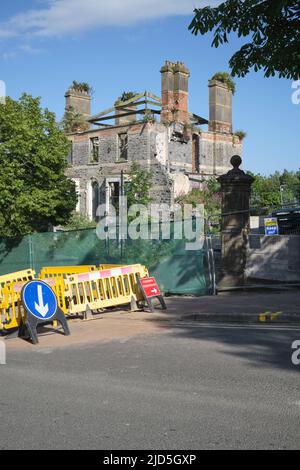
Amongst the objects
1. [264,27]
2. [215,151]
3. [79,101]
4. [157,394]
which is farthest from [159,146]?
[157,394]

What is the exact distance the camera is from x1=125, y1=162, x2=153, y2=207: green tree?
3153 cm

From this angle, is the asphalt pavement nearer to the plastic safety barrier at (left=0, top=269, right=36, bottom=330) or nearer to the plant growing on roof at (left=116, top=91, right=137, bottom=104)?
the plastic safety barrier at (left=0, top=269, right=36, bottom=330)

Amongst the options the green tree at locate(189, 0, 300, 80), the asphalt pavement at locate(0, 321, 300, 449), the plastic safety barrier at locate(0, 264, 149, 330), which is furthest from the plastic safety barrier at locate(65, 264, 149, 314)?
the green tree at locate(189, 0, 300, 80)

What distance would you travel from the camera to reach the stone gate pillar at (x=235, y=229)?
14.1m

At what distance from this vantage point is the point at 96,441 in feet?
14.8

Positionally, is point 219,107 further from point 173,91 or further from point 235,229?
point 235,229

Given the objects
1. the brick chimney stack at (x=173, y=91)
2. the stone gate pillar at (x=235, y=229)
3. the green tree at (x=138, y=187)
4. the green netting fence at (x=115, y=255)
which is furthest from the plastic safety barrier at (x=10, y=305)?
the brick chimney stack at (x=173, y=91)

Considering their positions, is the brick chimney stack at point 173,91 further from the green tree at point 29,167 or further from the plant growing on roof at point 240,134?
the green tree at point 29,167

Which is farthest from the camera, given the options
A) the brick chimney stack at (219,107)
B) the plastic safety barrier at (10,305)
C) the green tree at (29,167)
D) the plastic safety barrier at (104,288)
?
the brick chimney stack at (219,107)

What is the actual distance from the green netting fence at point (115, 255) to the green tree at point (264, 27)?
5362 mm

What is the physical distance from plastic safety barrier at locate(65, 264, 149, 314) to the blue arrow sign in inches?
60.3

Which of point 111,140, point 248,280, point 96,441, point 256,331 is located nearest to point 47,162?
point 248,280

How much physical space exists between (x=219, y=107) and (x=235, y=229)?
26.7 metres
